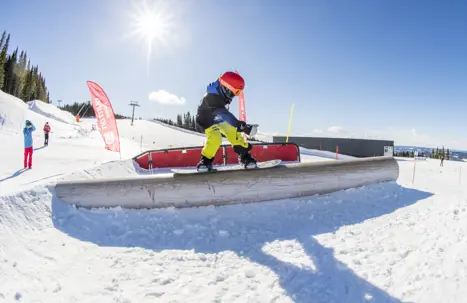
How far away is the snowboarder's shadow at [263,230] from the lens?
2490 mm

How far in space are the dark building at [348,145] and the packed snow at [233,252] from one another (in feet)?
104

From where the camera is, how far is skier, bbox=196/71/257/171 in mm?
4730

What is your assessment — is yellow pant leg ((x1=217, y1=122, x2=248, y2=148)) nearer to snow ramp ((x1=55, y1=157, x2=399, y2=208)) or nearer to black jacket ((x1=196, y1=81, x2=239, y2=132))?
black jacket ((x1=196, y1=81, x2=239, y2=132))

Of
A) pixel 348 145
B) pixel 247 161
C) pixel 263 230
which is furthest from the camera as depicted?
pixel 348 145

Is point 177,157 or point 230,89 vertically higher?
point 230,89

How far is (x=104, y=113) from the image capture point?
39.3 feet

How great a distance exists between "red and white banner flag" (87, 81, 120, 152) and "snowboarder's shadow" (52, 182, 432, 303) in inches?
340

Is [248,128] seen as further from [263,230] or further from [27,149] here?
[27,149]

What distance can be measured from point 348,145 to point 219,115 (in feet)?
122

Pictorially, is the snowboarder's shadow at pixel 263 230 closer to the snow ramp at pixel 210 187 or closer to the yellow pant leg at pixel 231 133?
the snow ramp at pixel 210 187

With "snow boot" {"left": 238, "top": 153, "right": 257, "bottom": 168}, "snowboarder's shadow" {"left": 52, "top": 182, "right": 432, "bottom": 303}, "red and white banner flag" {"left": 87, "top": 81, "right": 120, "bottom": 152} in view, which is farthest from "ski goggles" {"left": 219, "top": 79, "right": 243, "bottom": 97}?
"red and white banner flag" {"left": 87, "top": 81, "right": 120, "bottom": 152}

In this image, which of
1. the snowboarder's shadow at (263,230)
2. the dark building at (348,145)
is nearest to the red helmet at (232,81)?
the snowboarder's shadow at (263,230)

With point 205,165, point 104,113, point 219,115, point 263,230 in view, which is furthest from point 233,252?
point 104,113

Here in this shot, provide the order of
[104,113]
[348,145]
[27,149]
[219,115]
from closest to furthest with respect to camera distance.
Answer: [219,115]
[27,149]
[104,113]
[348,145]
